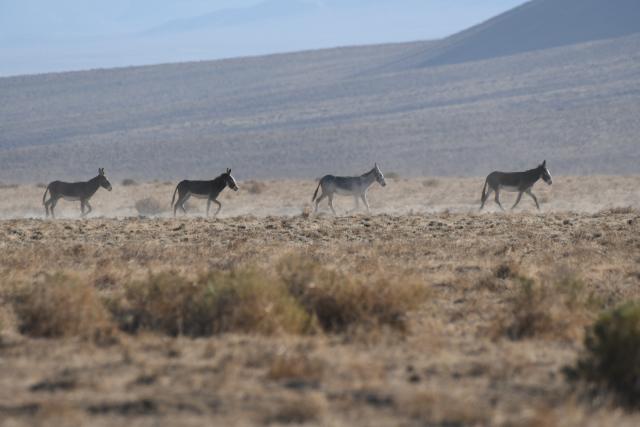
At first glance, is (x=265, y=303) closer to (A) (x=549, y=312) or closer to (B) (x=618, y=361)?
(A) (x=549, y=312)

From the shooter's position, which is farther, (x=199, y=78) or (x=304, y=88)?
(x=199, y=78)

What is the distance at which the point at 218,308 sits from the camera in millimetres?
11289

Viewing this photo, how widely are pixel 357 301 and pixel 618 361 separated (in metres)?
3.55

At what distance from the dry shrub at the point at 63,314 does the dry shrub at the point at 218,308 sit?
15.2 inches

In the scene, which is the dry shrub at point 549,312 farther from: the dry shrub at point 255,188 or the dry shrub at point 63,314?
the dry shrub at point 255,188

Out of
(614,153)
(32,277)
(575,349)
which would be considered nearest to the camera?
(575,349)

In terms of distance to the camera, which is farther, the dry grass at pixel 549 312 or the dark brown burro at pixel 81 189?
the dark brown burro at pixel 81 189

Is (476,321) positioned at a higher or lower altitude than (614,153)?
higher

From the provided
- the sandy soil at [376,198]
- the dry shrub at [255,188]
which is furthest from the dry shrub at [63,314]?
the dry shrub at [255,188]

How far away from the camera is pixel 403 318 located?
11.5 m

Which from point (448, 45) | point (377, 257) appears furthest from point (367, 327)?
point (448, 45)

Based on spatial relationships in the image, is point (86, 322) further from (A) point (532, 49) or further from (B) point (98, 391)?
(A) point (532, 49)

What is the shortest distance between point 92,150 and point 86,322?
258 feet

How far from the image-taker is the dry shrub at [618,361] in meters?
8.45
